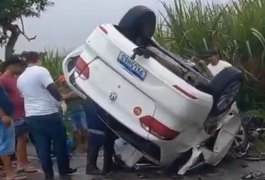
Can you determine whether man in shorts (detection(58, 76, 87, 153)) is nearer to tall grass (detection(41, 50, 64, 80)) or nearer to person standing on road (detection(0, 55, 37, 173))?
person standing on road (detection(0, 55, 37, 173))

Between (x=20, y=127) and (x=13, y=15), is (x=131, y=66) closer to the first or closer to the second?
(x=20, y=127)

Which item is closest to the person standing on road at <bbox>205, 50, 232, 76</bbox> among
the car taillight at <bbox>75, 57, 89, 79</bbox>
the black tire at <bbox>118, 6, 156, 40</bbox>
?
the black tire at <bbox>118, 6, 156, 40</bbox>

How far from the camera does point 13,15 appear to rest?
23641 mm

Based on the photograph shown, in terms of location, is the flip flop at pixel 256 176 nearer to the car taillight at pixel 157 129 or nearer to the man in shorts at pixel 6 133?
the car taillight at pixel 157 129

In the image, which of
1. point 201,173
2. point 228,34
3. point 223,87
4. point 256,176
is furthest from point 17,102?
point 228,34

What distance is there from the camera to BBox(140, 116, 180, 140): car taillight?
30.1 ft

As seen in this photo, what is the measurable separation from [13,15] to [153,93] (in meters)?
15.1

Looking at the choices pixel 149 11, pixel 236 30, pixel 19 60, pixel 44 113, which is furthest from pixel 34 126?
pixel 236 30

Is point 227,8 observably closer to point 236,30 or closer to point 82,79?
point 236,30

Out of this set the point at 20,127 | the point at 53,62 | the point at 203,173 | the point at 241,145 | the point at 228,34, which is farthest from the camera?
the point at 53,62

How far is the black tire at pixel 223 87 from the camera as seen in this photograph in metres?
9.33

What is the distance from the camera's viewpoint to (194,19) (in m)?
13.9

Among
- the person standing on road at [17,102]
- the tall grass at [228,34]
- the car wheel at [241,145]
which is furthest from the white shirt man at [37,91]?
the tall grass at [228,34]

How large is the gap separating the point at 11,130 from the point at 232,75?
2789 mm
